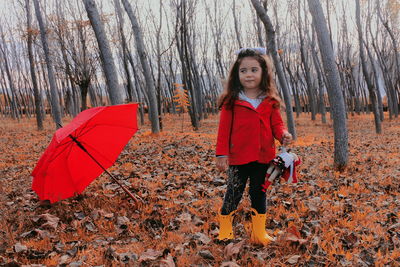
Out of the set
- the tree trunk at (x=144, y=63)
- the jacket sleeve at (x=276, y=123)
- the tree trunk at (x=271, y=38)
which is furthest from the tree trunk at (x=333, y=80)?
the tree trunk at (x=144, y=63)

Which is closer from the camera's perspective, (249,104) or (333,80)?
(249,104)

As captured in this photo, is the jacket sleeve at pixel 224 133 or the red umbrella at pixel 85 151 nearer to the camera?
the jacket sleeve at pixel 224 133

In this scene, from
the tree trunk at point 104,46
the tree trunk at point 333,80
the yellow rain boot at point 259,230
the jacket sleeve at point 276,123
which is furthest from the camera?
the tree trunk at point 104,46

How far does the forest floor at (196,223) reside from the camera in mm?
2506

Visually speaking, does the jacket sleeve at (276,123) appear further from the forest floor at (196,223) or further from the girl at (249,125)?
the forest floor at (196,223)

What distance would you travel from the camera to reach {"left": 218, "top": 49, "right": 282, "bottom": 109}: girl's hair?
8.29 feet

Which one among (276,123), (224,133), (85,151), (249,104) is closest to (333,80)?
(276,123)

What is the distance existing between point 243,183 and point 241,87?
35.1 inches

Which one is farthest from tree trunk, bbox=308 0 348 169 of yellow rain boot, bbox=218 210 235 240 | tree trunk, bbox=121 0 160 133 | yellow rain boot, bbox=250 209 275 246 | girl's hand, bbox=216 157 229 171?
tree trunk, bbox=121 0 160 133

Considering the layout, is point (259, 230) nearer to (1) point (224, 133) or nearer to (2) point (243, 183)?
(2) point (243, 183)

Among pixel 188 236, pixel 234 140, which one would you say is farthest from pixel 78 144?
pixel 234 140

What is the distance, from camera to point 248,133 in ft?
8.09

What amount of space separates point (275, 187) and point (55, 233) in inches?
124

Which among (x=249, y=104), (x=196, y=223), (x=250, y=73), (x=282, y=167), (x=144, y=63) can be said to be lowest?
(x=196, y=223)
